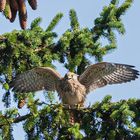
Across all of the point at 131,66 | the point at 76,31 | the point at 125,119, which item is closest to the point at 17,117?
the point at 125,119

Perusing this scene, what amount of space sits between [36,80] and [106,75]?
1.08 m

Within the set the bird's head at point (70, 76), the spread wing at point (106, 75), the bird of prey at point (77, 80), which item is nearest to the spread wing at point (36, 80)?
the bird of prey at point (77, 80)

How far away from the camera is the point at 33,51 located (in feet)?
28.5

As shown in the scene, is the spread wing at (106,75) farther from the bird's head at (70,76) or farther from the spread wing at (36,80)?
the spread wing at (36,80)

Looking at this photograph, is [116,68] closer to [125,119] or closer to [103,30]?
[103,30]

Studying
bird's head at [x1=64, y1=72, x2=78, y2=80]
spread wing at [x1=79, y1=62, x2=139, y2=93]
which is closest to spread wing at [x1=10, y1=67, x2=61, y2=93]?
bird's head at [x1=64, y1=72, x2=78, y2=80]

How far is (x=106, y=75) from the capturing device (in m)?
9.43

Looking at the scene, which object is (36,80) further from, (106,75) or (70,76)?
(106,75)

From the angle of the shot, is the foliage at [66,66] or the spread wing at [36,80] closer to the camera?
the foliage at [66,66]

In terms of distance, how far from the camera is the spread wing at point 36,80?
9.11 m

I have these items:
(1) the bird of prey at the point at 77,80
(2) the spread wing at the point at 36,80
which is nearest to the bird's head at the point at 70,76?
(1) the bird of prey at the point at 77,80

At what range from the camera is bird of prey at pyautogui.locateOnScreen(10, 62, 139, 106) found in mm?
9188

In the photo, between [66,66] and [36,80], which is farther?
[36,80]

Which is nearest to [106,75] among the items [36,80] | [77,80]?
[77,80]
